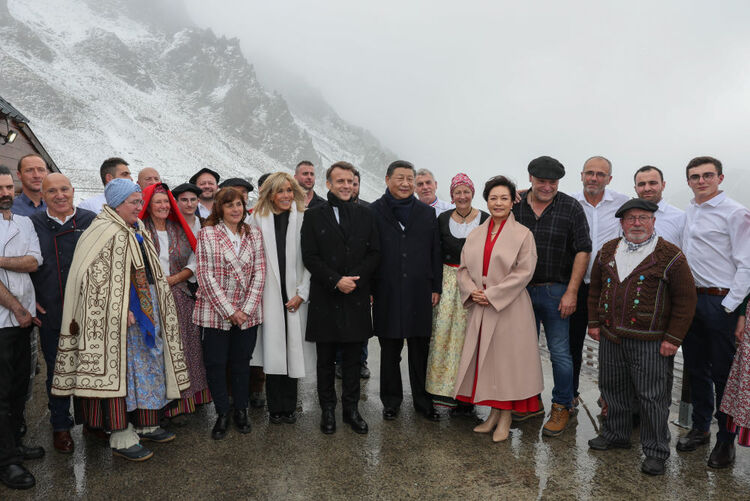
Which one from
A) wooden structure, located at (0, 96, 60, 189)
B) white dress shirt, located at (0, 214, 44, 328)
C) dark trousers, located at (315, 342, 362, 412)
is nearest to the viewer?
white dress shirt, located at (0, 214, 44, 328)

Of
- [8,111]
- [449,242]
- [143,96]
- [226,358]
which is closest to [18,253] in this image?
[226,358]

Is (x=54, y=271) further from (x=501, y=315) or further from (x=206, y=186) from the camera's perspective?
(x=501, y=315)

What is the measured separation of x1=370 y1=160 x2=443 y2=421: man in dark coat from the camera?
3857mm

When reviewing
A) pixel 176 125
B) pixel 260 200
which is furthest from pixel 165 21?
pixel 260 200

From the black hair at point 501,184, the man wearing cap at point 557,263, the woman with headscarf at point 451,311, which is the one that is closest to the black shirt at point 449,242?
the woman with headscarf at point 451,311

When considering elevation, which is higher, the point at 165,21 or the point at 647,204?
the point at 165,21

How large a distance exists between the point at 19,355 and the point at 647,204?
4467 mm

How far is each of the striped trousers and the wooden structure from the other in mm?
9172

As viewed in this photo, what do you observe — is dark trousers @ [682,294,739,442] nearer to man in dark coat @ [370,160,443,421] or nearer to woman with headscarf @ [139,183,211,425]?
man in dark coat @ [370,160,443,421]

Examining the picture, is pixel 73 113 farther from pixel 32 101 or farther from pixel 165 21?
pixel 165 21

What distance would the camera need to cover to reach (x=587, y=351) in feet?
19.4

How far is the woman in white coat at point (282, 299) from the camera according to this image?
3.79 metres

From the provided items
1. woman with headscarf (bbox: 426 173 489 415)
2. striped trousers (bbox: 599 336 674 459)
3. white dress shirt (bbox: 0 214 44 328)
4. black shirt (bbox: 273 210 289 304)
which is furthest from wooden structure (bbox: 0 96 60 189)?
striped trousers (bbox: 599 336 674 459)

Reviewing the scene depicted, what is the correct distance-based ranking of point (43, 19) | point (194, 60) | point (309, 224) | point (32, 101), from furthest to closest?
point (194, 60) < point (43, 19) < point (32, 101) < point (309, 224)
